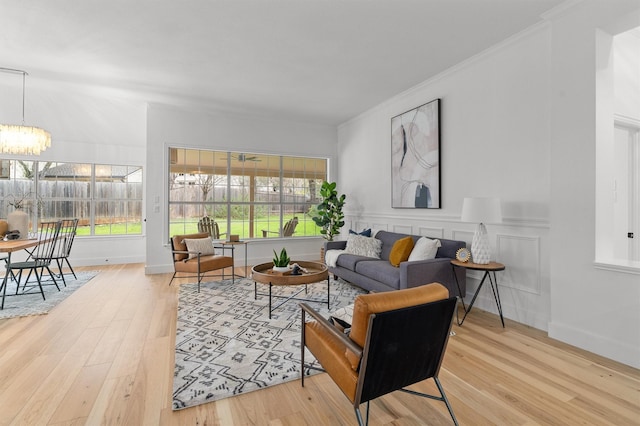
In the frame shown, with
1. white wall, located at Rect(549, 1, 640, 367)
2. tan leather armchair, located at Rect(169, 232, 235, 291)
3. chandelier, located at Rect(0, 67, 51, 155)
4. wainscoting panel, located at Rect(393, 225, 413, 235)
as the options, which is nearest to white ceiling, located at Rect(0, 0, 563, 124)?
white wall, located at Rect(549, 1, 640, 367)

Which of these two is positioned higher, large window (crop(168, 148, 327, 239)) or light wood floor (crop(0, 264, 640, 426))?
large window (crop(168, 148, 327, 239))

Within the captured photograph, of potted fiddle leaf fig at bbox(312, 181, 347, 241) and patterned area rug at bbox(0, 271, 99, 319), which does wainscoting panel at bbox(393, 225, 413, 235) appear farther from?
patterned area rug at bbox(0, 271, 99, 319)

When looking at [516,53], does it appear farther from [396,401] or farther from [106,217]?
[106,217]

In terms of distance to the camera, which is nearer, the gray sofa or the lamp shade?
the lamp shade

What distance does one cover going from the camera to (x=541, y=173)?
10.6 ft

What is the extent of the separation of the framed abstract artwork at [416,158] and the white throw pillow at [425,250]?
2.37ft

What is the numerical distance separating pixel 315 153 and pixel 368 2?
4258 mm

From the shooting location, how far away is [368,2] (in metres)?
2.83

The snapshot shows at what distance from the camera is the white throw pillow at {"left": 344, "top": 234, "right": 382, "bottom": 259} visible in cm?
486

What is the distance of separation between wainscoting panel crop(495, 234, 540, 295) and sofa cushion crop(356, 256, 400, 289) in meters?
1.17

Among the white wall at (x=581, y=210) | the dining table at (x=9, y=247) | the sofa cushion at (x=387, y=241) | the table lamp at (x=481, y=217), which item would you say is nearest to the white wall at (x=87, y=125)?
the dining table at (x=9, y=247)

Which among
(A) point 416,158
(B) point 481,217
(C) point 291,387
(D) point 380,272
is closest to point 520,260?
(B) point 481,217

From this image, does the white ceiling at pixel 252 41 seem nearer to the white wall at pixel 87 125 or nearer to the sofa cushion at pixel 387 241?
the white wall at pixel 87 125

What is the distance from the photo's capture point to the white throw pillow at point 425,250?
3.85 m
